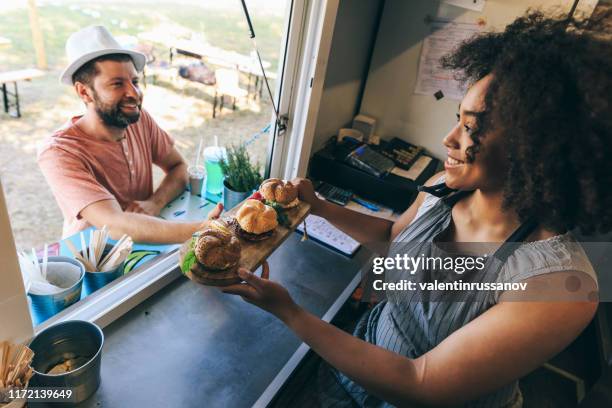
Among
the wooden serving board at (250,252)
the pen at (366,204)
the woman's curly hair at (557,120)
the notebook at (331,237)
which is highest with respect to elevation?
the woman's curly hair at (557,120)

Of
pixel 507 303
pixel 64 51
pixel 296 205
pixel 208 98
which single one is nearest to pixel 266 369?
pixel 296 205

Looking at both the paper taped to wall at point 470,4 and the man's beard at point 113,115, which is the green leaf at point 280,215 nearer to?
the man's beard at point 113,115

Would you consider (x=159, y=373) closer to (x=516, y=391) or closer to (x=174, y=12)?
(x=516, y=391)

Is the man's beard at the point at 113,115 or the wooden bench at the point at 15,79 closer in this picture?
the man's beard at the point at 113,115

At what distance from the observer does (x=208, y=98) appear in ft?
11.3

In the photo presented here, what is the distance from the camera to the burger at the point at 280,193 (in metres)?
1.17

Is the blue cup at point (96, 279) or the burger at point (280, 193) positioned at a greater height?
the burger at point (280, 193)

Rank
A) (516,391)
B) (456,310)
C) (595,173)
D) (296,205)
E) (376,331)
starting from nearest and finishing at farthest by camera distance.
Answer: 1. (595,173)
2. (456,310)
3. (516,391)
4. (376,331)
5. (296,205)

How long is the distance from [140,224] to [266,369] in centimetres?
70

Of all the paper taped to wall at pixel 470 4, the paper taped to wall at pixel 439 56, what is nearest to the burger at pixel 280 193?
the paper taped to wall at pixel 439 56

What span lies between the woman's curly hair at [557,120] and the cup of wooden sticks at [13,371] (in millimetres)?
950

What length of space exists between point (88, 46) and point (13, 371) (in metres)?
1.04

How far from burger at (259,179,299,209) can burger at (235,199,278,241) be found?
7 cm

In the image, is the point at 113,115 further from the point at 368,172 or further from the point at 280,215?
the point at 368,172
